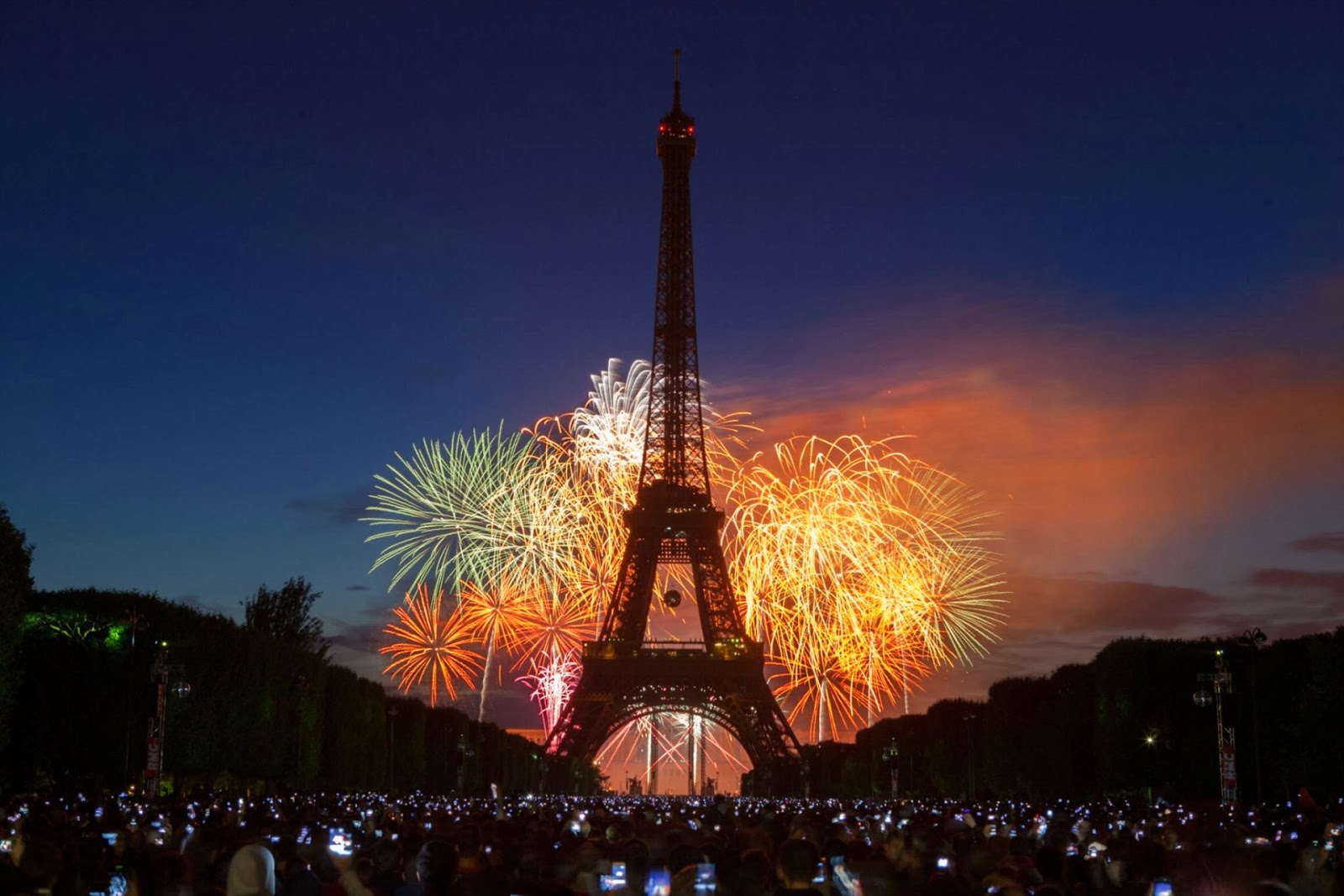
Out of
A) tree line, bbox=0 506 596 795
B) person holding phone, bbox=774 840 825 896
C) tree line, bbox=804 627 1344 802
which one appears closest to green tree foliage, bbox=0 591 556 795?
tree line, bbox=0 506 596 795

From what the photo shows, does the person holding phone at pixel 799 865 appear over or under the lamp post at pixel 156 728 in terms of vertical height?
under

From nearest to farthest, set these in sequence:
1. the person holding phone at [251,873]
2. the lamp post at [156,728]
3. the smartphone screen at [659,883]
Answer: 1. the smartphone screen at [659,883]
2. the person holding phone at [251,873]
3. the lamp post at [156,728]

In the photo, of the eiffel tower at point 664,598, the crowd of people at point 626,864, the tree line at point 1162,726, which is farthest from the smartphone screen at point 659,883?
the eiffel tower at point 664,598

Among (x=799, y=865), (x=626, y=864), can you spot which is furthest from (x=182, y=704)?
(x=799, y=865)

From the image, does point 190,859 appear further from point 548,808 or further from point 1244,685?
point 1244,685

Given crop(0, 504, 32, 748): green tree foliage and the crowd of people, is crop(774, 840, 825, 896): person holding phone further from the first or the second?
crop(0, 504, 32, 748): green tree foliage

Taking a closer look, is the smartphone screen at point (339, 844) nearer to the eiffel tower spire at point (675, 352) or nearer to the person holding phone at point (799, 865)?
the person holding phone at point (799, 865)

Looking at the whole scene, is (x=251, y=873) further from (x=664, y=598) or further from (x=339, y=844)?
(x=664, y=598)
